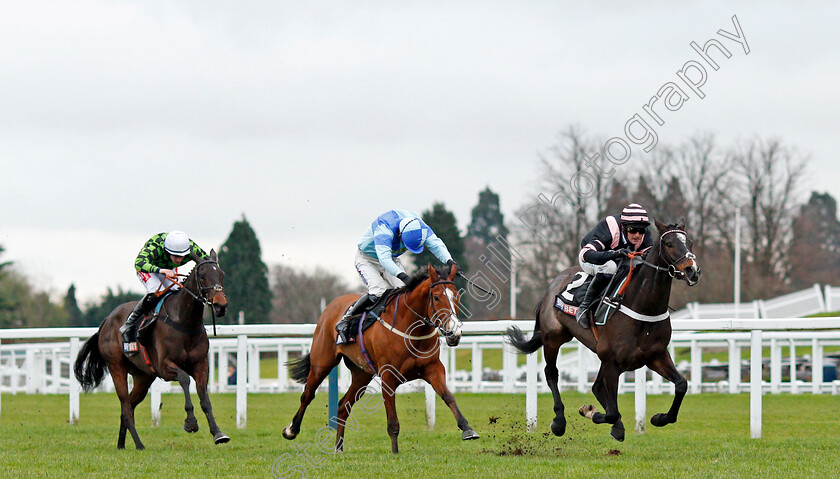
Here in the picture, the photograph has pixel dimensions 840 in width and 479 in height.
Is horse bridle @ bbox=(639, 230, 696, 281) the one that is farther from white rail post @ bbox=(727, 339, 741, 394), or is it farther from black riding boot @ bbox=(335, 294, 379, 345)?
white rail post @ bbox=(727, 339, 741, 394)

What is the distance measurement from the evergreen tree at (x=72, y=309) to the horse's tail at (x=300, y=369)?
31.3 m

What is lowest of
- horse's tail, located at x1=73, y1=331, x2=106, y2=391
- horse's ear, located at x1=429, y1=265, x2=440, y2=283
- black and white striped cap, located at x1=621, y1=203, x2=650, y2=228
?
horse's tail, located at x1=73, y1=331, x2=106, y2=391

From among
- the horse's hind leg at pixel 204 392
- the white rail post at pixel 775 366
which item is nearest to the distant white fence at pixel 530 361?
the white rail post at pixel 775 366

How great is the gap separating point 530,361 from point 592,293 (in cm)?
189

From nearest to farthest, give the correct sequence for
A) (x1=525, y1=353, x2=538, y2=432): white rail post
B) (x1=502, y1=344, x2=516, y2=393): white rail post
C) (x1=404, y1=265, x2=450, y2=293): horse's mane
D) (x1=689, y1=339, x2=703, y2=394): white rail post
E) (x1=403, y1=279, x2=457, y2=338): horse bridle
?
(x1=403, y1=279, x2=457, y2=338): horse bridle → (x1=404, y1=265, x2=450, y2=293): horse's mane → (x1=525, y1=353, x2=538, y2=432): white rail post → (x1=689, y1=339, x2=703, y2=394): white rail post → (x1=502, y1=344, x2=516, y2=393): white rail post

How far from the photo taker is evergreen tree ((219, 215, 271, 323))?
94.8ft

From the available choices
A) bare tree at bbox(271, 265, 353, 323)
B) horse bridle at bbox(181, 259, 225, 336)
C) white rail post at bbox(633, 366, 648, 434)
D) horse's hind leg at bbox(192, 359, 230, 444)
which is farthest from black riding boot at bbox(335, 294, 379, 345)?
bare tree at bbox(271, 265, 353, 323)

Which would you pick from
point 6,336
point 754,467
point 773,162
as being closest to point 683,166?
point 773,162

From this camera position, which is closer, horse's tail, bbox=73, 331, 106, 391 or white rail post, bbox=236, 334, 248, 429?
horse's tail, bbox=73, 331, 106, 391

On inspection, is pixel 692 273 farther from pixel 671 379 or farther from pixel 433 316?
pixel 433 316

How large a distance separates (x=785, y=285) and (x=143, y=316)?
39319mm

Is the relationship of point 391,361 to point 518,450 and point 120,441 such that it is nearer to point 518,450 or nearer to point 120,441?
point 518,450

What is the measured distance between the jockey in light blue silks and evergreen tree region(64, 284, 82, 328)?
32.2 metres

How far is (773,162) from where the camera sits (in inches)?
1727
